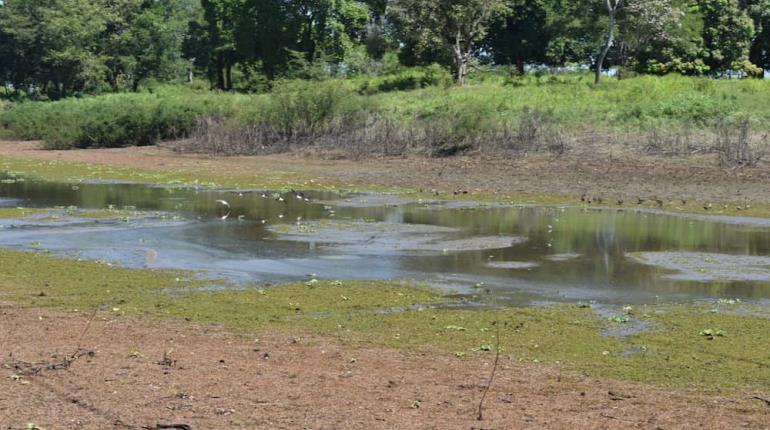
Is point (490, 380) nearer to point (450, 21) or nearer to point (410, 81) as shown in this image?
point (410, 81)

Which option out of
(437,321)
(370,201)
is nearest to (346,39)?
(370,201)

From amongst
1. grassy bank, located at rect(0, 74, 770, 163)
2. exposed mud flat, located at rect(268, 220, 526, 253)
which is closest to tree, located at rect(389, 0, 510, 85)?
grassy bank, located at rect(0, 74, 770, 163)

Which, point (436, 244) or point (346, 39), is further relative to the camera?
point (346, 39)

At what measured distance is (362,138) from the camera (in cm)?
3622

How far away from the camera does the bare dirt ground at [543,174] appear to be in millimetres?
26141

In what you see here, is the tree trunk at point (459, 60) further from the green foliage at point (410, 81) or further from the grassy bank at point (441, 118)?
the grassy bank at point (441, 118)

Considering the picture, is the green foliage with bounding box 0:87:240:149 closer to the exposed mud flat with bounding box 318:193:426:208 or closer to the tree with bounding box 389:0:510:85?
the tree with bounding box 389:0:510:85

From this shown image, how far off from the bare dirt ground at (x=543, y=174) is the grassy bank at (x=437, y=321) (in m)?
14.0

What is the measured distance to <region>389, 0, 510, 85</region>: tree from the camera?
1970 inches

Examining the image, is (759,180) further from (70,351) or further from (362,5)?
(362,5)

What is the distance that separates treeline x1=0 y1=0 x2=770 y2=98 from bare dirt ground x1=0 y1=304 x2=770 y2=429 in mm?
35890

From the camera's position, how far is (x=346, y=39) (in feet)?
223

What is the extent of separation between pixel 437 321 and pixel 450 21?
41332 millimetres

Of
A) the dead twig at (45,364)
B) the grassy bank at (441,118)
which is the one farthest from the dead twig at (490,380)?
the grassy bank at (441,118)
